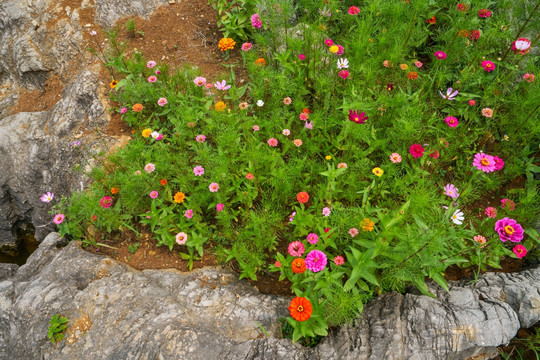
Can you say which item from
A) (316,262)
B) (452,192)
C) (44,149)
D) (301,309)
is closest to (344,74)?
(452,192)

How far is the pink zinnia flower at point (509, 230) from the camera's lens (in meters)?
2.42

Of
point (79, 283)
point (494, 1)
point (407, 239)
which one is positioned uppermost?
point (494, 1)

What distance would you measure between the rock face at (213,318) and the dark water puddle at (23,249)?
2306 millimetres

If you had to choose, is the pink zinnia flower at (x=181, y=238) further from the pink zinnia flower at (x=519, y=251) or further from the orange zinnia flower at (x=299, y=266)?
the pink zinnia flower at (x=519, y=251)

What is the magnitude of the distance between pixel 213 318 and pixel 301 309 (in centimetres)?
79

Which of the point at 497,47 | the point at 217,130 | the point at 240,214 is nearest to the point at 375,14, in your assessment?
the point at 497,47

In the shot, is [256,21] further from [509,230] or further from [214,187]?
[509,230]

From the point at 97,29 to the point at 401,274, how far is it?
5188 millimetres

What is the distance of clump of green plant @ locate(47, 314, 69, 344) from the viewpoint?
266 cm

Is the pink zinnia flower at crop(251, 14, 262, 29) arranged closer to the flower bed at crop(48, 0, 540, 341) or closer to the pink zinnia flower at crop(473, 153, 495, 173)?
the flower bed at crop(48, 0, 540, 341)

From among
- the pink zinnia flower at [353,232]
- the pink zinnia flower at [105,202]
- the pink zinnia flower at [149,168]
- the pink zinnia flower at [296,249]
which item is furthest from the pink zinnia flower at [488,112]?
the pink zinnia flower at [105,202]

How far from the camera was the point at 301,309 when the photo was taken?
230cm

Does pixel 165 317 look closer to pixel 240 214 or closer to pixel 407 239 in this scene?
pixel 240 214

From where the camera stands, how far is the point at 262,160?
3.31 metres
